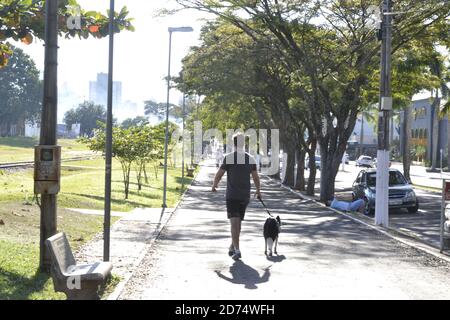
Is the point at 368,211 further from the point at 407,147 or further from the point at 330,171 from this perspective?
the point at 407,147

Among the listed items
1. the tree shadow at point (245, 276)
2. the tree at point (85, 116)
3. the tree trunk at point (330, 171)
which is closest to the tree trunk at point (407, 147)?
the tree trunk at point (330, 171)

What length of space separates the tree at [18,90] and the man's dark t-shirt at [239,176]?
102m

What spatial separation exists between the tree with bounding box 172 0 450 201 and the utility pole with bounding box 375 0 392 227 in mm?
4203

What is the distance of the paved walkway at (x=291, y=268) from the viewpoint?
8273 mm

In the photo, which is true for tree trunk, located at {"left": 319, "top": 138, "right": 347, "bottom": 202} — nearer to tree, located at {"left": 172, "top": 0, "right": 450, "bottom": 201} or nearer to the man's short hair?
tree, located at {"left": 172, "top": 0, "right": 450, "bottom": 201}

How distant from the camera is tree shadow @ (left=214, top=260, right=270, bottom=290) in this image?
29.0 ft

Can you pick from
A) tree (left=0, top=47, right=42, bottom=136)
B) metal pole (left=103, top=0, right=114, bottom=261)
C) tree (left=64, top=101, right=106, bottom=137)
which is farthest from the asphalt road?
tree (left=64, top=101, right=106, bottom=137)

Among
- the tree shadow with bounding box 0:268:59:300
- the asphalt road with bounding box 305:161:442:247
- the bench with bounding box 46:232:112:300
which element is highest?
the bench with bounding box 46:232:112:300

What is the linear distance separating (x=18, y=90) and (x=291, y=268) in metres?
107

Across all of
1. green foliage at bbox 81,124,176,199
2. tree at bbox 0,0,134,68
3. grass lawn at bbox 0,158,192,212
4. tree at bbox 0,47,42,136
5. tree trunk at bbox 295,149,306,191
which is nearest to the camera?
tree at bbox 0,0,134,68

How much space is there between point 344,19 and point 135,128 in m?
9.22

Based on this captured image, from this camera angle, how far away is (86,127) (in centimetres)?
14550

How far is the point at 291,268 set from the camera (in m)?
10.1

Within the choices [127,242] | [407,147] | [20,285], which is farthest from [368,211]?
[407,147]
